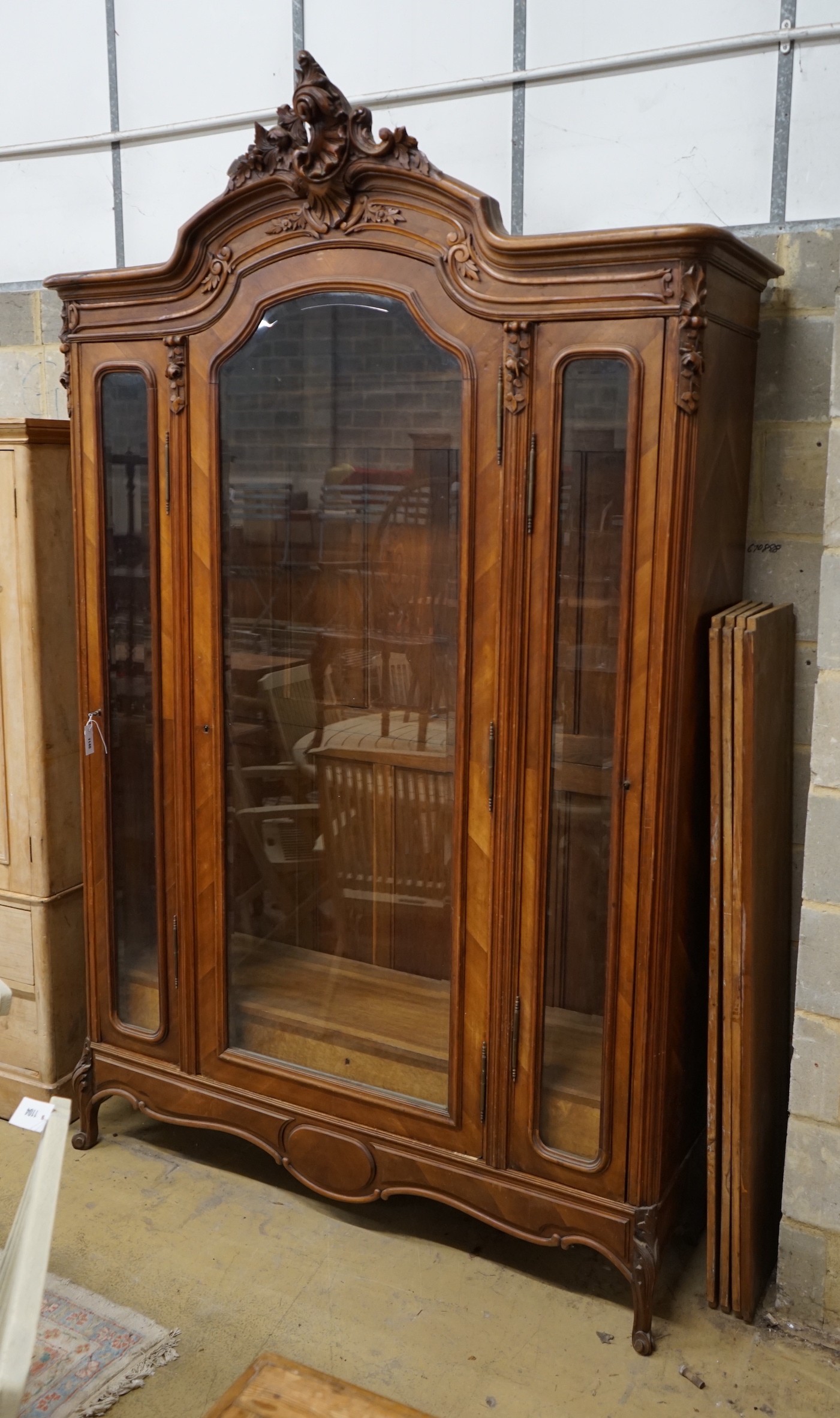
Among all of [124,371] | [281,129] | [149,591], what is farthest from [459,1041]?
[281,129]

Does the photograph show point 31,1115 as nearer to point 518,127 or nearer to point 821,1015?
point 821,1015

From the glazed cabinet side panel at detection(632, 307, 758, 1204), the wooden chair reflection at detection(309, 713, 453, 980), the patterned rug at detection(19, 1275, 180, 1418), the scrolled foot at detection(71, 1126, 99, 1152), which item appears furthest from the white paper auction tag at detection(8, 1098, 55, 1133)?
the glazed cabinet side panel at detection(632, 307, 758, 1204)

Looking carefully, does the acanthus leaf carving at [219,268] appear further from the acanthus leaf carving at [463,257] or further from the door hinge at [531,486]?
the door hinge at [531,486]

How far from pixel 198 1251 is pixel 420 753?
46.6 inches

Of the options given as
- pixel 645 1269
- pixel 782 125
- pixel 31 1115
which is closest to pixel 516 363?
pixel 782 125

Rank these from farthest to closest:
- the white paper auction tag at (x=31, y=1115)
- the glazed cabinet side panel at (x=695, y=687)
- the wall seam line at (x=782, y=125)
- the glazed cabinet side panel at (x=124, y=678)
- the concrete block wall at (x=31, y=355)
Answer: the concrete block wall at (x=31, y=355), the glazed cabinet side panel at (x=124, y=678), the wall seam line at (x=782, y=125), the glazed cabinet side panel at (x=695, y=687), the white paper auction tag at (x=31, y=1115)

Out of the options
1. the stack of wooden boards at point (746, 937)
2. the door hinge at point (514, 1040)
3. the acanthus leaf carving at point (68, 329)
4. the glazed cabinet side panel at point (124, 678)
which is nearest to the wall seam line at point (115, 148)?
the acanthus leaf carving at point (68, 329)

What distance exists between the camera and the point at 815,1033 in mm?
2283

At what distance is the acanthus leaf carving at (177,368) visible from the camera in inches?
95.8

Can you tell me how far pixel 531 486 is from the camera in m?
2.13

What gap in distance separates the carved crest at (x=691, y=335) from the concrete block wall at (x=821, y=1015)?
33 cm

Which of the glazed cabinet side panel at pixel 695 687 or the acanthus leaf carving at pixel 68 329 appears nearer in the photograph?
the glazed cabinet side panel at pixel 695 687

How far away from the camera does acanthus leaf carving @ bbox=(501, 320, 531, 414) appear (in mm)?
2090

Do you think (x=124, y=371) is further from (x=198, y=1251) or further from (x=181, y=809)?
(x=198, y=1251)
